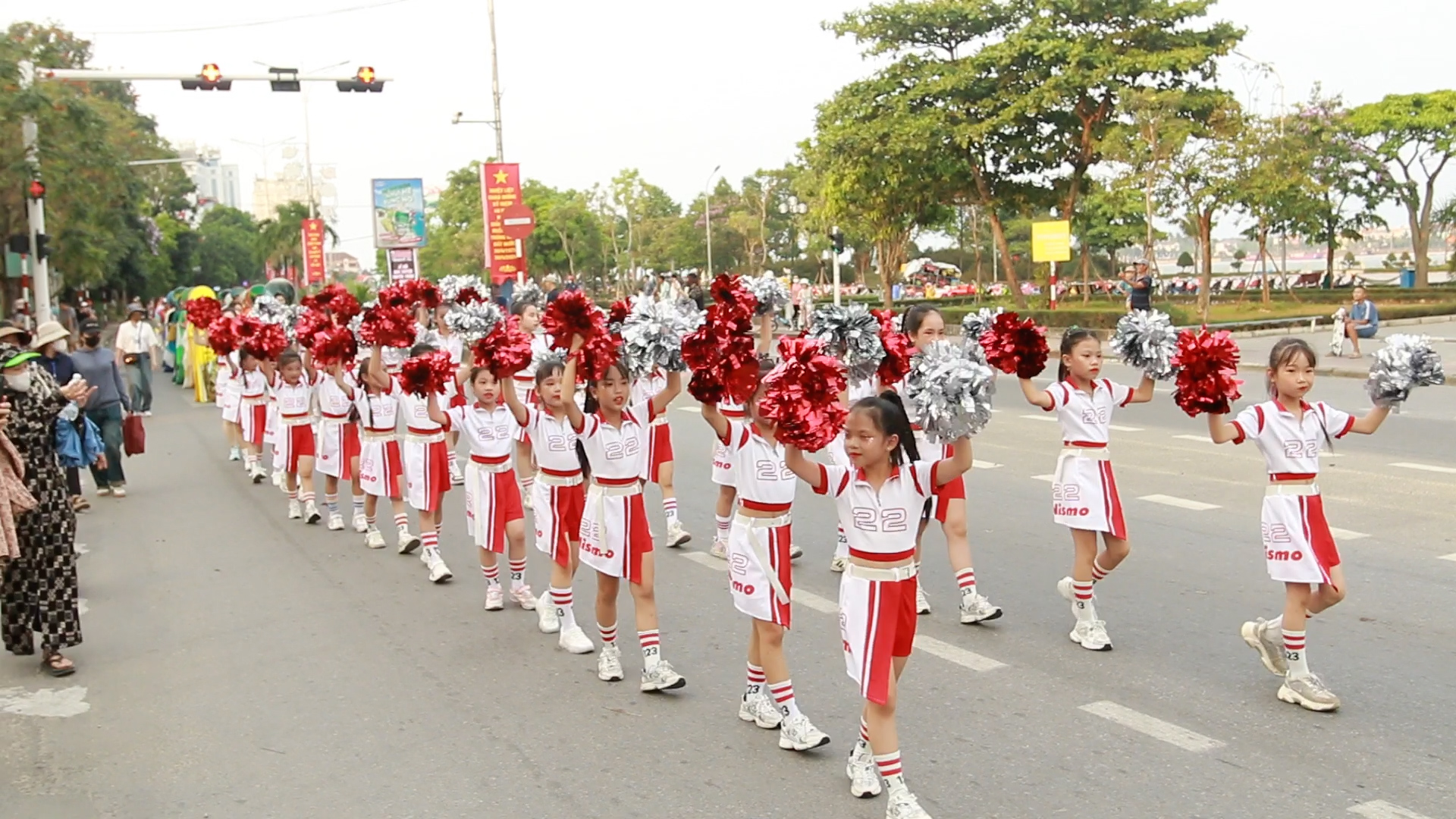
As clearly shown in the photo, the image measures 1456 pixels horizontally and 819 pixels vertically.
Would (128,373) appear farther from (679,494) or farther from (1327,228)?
(1327,228)

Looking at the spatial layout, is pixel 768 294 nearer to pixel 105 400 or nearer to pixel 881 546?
pixel 881 546

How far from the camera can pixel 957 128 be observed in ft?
113

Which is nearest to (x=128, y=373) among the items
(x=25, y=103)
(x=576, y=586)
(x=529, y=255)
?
(x=25, y=103)

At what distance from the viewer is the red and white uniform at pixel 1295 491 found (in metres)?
→ 5.87

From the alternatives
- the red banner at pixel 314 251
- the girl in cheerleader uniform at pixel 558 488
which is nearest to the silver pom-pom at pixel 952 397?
the girl in cheerleader uniform at pixel 558 488

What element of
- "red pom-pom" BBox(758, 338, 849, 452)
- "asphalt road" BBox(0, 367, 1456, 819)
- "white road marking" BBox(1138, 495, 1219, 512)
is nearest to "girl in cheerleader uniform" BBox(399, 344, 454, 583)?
"asphalt road" BBox(0, 367, 1456, 819)

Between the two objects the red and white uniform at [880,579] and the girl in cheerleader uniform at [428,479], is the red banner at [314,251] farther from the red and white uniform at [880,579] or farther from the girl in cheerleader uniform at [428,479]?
the red and white uniform at [880,579]

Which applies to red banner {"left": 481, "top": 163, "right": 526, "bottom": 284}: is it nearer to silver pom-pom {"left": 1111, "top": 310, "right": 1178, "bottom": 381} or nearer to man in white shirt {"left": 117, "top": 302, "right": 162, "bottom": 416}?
man in white shirt {"left": 117, "top": 302, "right": 162, "bottom": 416}

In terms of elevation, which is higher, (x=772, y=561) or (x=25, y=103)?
(x=25, y=103)

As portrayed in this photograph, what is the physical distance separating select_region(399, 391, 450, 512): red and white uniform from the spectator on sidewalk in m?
4.44

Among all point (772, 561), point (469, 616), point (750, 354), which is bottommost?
point (469, 616)

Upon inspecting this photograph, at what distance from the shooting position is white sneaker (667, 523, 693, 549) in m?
9.96

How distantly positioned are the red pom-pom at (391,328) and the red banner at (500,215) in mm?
24753

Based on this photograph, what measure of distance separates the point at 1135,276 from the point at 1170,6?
1286cm
